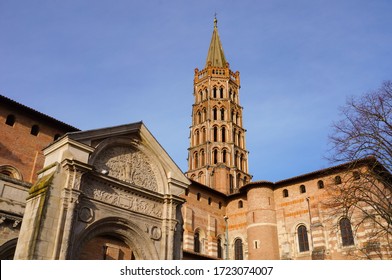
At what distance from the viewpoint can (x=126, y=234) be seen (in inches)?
552

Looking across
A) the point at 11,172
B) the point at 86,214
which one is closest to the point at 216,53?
the point at 11,172

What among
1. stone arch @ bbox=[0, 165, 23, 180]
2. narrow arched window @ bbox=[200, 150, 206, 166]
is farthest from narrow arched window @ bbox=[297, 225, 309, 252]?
stone arch @ bbox=[0, 165, 23, 180]

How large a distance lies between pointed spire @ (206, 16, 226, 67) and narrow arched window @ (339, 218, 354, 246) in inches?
1641

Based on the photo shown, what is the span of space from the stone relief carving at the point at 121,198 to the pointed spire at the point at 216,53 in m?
54.1

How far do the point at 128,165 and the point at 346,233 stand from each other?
23041mm

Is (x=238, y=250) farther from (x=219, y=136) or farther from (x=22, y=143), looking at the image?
(x=22, y=143)

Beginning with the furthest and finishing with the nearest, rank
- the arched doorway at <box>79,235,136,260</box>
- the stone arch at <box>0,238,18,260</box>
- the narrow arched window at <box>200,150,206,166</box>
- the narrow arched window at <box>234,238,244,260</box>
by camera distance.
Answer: the narrow arched window at <box>200,150,206,166</box>, the narrow arched window at <box>234,238,244,260</box>, the stone arch at <box>0,238,18,260</box>, the arched doorway at <box>79,235,136,260</box>

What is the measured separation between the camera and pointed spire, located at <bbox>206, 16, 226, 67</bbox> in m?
67.1

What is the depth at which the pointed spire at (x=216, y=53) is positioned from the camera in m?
67.1

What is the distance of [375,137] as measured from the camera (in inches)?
619

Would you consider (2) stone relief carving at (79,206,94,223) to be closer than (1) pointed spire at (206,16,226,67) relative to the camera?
Yes

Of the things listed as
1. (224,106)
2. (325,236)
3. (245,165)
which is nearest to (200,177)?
(245,165)

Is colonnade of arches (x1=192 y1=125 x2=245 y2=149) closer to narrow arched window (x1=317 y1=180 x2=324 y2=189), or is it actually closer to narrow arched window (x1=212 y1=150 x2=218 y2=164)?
narrow arched window (x1=212 y1=150 x2=218 y2=164)
